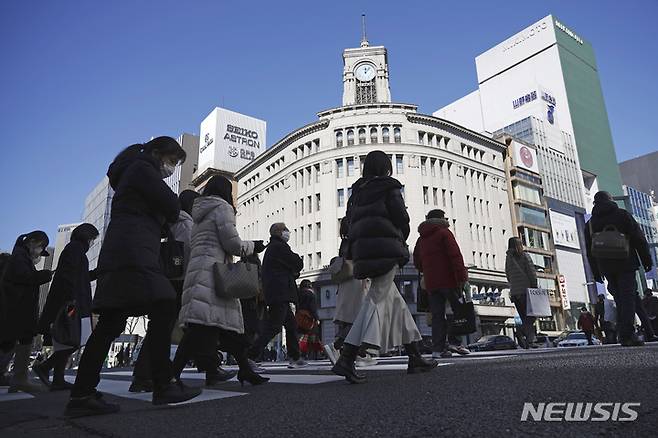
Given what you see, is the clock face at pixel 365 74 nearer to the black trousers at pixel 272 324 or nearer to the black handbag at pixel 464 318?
the black handbag at pixel 464 318

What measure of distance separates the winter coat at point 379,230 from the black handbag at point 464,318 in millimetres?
2723

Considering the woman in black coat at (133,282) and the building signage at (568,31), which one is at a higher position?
the building signage at (568,31)

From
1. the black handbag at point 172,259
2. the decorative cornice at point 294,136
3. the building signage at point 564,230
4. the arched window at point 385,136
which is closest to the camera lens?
the black handbag at point 172,259

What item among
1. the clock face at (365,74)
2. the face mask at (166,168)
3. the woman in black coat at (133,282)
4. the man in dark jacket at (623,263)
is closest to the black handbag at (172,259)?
the face mask at (166,168)

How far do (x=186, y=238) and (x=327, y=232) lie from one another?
129 ft

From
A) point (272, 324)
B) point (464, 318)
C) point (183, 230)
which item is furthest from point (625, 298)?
point (183, 230)

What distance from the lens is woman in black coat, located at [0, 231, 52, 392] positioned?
5066 mm

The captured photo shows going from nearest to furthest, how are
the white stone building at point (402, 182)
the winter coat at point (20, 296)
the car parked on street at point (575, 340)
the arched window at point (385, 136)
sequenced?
1. the winter coat at point (20, 296)
2. the car parked on street at point (575, 340)
3. the white stone building at point (402, 182)
4. the arched window at point (385, 136)

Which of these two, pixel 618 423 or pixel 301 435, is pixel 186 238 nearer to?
pixel 301 435

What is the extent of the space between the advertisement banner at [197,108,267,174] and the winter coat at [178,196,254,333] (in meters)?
67.8

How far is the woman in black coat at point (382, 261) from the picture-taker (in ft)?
11.9

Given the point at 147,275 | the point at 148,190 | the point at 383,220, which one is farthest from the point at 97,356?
the point at 383,220

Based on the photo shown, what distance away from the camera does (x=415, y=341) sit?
3.73m

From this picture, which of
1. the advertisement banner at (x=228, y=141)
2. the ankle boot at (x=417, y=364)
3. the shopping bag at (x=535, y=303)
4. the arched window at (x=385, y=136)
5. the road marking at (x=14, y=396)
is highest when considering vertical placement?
the advertisement banner at (x=228, y=141)
